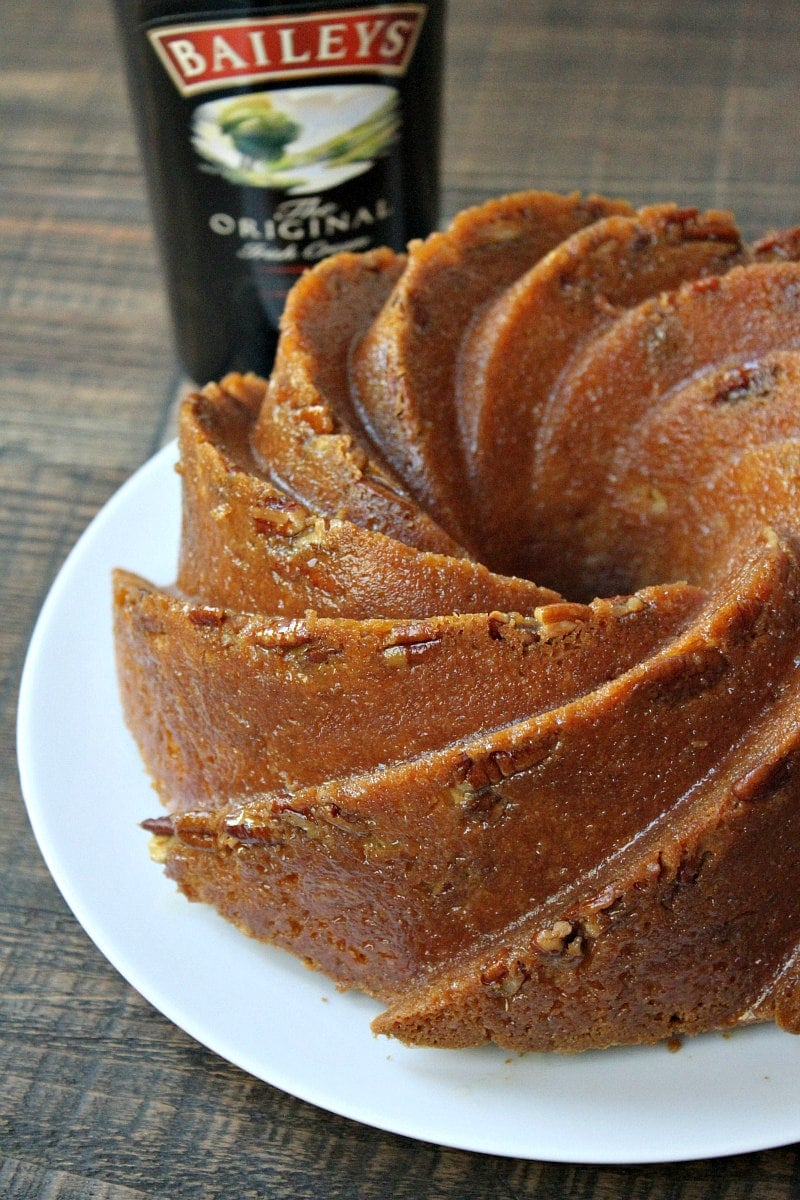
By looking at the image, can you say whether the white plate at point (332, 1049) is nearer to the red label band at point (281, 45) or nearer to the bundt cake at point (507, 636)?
the bundt cake at point (507, 636)

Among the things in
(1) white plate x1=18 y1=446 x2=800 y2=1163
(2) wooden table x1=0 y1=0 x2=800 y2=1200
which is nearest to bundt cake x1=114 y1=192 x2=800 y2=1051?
(1) white plate x1=18 y1=446 x2=800 y2=1163

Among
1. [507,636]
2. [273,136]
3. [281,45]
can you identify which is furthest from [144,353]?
[507,636]

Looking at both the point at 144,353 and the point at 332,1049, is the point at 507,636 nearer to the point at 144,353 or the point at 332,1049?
the point at 332,1049

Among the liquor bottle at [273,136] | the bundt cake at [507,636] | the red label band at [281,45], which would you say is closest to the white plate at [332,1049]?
the bundt cake at [507,636]

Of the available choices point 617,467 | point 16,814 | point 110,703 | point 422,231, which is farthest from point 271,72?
point 16,814

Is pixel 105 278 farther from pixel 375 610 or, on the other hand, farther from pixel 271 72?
pixel 375 610

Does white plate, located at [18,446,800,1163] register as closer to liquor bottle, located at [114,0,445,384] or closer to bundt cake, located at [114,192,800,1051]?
bundt cake, located at [114,192,800,1051]
